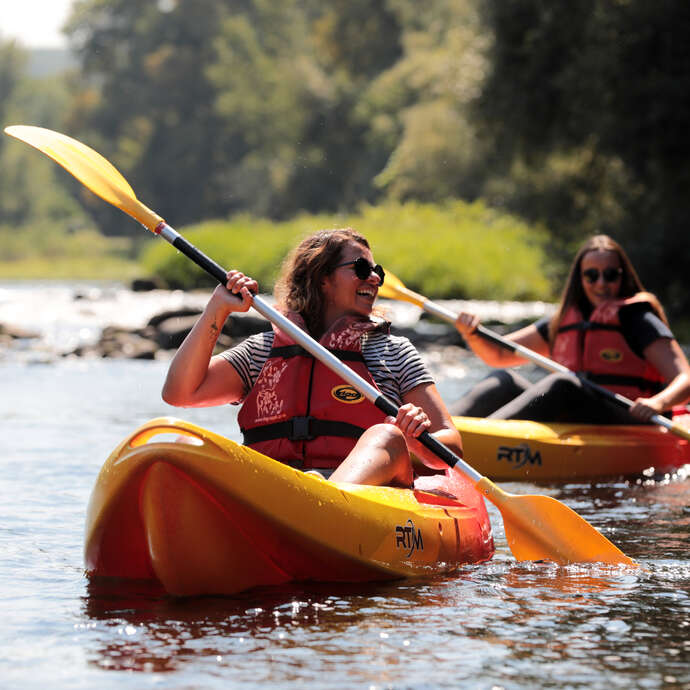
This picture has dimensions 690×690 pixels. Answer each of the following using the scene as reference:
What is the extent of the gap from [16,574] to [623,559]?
71.8 inches

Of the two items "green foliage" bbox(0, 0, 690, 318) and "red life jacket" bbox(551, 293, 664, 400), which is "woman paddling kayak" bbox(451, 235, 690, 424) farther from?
"green foliage" bbox(0, 0, 690, 318)

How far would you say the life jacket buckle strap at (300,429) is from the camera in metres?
3.65

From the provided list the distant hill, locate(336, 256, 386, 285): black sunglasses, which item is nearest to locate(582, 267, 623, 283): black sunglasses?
locate(336, 256, 386, 285): black sunglasses

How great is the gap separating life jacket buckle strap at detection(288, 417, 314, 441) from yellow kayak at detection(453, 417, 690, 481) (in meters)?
2.10

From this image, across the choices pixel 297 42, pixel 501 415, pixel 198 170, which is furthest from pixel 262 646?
pixel 198 170

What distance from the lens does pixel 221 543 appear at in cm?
320

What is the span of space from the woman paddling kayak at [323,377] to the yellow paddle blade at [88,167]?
2.28 feet

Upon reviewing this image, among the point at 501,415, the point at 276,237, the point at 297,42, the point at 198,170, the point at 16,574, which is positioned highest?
the point at 297,42

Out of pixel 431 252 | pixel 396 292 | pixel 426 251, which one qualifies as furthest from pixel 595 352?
pixel 426 251

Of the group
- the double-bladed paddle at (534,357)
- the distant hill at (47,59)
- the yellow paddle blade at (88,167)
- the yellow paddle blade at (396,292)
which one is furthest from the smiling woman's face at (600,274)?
the distant hill at (47,59)

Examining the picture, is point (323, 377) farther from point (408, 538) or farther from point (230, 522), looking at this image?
point (230, 522)

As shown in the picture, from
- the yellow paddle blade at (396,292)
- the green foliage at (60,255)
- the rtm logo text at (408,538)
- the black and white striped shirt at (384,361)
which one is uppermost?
the green foliage at (60,255)

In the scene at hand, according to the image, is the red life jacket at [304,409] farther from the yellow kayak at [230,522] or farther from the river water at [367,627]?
the river water at [367,627]

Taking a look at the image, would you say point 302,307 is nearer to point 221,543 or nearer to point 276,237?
point 221,543
